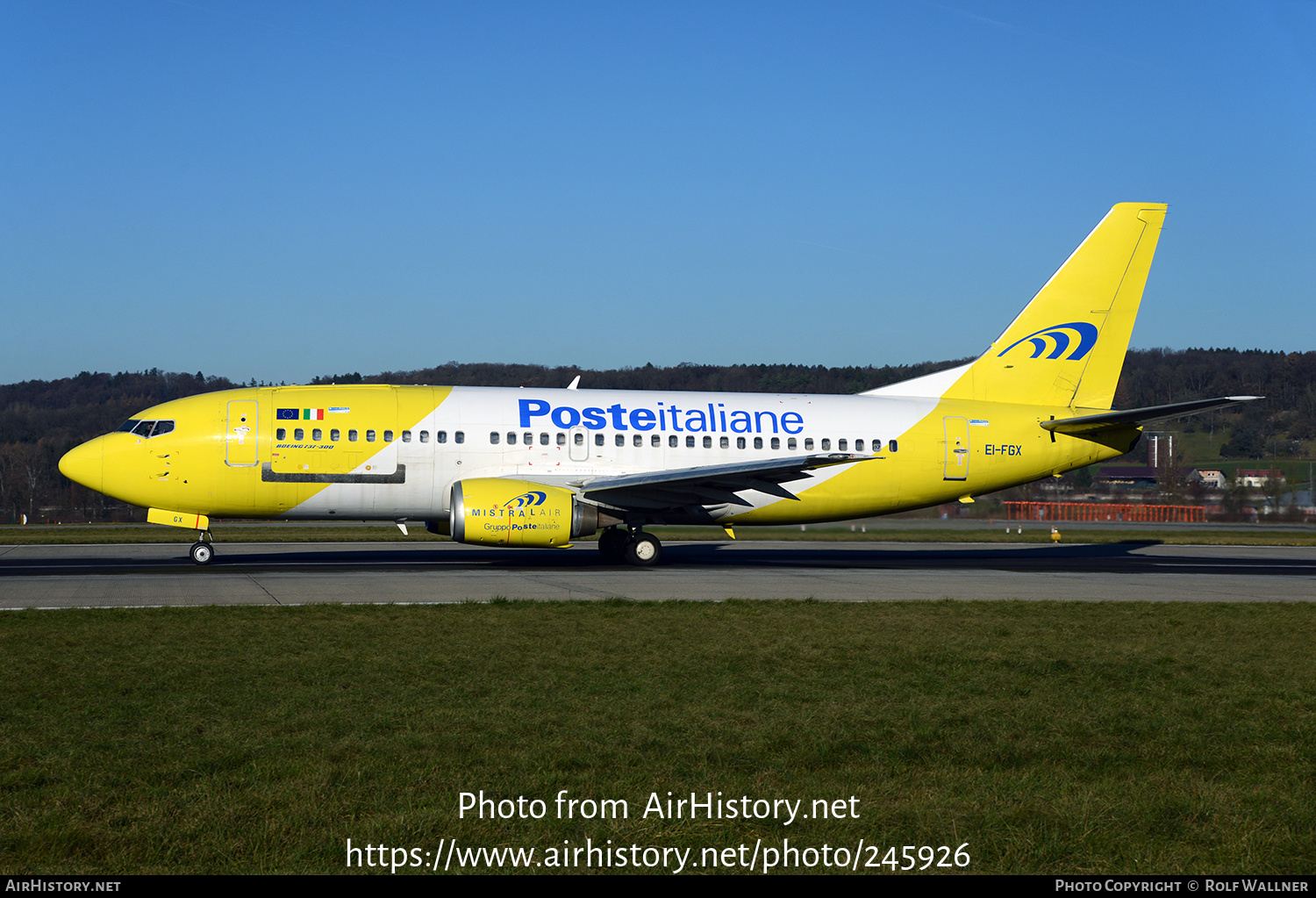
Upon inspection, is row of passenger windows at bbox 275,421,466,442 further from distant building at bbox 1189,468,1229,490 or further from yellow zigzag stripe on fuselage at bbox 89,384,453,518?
distant building at bbox 1189,468,1229,490

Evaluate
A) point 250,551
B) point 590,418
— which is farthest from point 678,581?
point 250,551

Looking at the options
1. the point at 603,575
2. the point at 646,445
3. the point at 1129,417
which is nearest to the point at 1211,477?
the point at 1129,417

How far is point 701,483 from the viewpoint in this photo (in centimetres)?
2288

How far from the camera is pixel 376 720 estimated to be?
25.6 ft

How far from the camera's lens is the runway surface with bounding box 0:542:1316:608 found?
1697cm

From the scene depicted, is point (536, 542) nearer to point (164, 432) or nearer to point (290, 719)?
point (164, 432)

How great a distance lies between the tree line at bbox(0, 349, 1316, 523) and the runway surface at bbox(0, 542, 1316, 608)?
3303cm

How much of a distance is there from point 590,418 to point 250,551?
1020cm

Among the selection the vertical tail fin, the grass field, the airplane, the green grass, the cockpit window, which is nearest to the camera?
the green grass

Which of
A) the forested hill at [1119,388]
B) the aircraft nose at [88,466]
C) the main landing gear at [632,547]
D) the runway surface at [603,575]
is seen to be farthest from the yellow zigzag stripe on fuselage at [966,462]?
the forested hill at [1119,388]

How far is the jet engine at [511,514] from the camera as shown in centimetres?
2127

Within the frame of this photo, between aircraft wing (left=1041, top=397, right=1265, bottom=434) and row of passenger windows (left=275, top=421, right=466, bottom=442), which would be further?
aircraft wing (left=1041, top=397, right=1265, bottom=434)

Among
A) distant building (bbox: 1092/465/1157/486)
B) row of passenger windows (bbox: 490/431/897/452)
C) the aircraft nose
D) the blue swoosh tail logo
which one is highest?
the blue swoosh tail logo

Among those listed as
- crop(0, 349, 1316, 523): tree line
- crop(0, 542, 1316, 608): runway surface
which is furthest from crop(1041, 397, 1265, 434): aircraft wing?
crop(0, 349, 1316, 523): tree line
